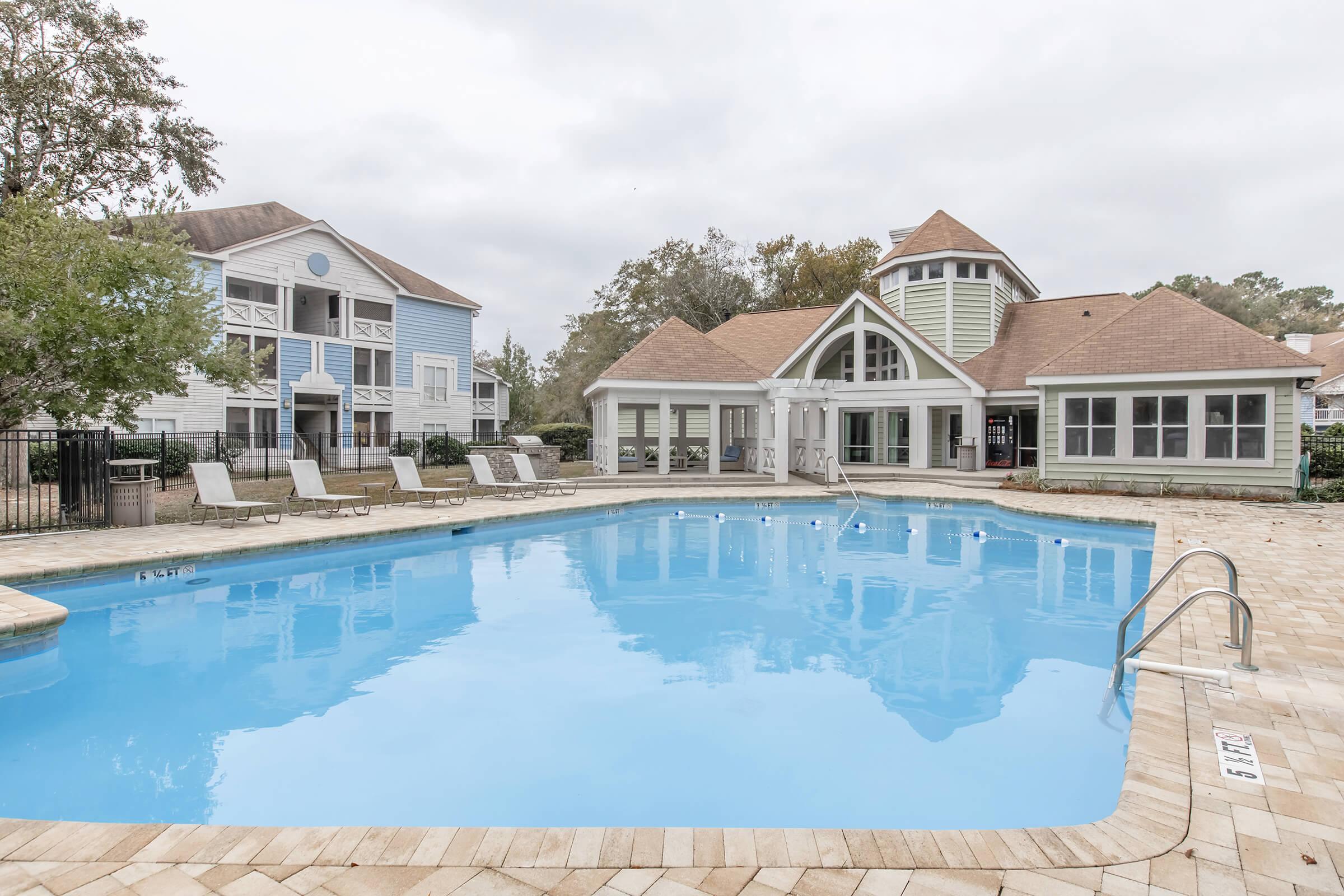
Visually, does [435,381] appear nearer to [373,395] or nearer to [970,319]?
[373,395]

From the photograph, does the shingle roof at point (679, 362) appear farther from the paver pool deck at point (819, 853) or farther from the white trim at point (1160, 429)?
the paver pool deck at point (819, 853)

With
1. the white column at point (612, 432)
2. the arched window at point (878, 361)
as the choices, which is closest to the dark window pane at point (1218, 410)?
the arched window at point (878, 361)

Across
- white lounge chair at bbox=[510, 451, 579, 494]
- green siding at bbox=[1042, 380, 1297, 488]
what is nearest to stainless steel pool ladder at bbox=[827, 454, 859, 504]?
green siding at bbox=[1042, 380, 1297, 488]

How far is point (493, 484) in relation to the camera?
54.7 ft

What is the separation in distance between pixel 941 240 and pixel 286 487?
2131 cm

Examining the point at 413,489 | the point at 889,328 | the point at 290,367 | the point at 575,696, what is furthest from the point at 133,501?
the point at 889,328

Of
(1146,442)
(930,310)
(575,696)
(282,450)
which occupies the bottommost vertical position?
(575,696)

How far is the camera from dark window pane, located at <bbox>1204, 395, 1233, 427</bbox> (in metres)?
16.1

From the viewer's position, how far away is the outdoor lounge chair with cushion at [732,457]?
24.2 metres

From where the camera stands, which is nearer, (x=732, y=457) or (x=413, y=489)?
(x=413, y=489)

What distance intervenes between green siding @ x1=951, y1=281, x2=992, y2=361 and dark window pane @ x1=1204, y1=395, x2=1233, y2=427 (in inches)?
314

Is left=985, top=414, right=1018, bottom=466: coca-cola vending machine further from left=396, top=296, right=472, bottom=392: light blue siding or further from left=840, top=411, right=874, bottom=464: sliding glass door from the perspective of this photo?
left=396, top=296, right=472, bottom=392: light blue siding

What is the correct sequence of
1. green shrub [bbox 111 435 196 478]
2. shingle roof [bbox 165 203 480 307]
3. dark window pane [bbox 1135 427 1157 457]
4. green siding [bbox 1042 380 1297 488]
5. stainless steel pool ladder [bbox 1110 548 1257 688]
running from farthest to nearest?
shingle roof [bbox 165 203 480 307] < green shrub [bbox 111 435 196 478] < dark window pane [bbox 1135 427 1157 457] < green siding [bbox 1042 380 1297 488] < stainless steel pool ladder [bbox 1110 548 1257 688]

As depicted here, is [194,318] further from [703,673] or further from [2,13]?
[2,13]
